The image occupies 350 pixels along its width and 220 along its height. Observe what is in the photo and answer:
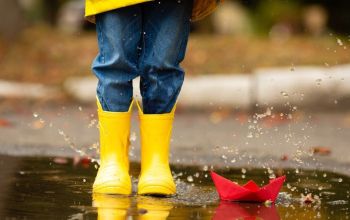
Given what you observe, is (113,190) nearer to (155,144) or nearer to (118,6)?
(155,144)

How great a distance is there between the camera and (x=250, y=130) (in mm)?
8219

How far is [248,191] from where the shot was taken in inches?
183

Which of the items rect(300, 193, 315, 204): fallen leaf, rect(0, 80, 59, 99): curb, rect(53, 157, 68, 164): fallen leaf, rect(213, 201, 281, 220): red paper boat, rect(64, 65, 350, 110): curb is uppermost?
rect(0, 80, 59, 99): curb

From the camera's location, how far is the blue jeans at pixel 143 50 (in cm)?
483

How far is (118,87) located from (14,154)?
1677 millimetres

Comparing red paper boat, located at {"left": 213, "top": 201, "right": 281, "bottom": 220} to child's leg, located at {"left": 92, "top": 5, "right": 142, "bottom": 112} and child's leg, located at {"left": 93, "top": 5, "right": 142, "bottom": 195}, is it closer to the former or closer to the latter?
child's leg, located at {"left": 93, "top": 5, "right": 142, "bottom": 195}

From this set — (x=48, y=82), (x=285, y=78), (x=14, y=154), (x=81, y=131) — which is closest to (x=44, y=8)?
(x=48, y=82)

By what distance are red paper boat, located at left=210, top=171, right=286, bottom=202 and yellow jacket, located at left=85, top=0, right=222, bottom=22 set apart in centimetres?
90

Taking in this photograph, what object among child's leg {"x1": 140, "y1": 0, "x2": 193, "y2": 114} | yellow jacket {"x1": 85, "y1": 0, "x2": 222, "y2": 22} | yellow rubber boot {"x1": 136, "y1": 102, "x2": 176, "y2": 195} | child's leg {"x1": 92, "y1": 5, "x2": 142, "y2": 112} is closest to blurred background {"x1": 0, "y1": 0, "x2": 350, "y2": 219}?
yellow rubber boot {"x1": 136, "y1": 102, "x2": 176, "y2": 195}

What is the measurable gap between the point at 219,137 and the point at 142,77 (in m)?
2.85

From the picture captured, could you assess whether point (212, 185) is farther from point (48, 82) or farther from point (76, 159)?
point (48, 82)

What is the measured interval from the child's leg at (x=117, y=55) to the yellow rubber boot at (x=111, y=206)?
472mm

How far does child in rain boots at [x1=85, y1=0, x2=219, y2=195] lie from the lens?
4.82m

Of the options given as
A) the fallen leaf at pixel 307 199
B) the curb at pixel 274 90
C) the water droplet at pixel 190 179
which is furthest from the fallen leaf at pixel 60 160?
the curb at pixel 274 90
